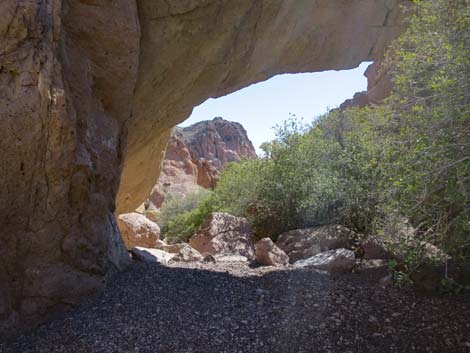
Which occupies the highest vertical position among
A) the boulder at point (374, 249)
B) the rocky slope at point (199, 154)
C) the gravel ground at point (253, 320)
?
the rocky slope at point (199, 154)

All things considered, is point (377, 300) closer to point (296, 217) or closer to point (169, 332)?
point (169, 332)

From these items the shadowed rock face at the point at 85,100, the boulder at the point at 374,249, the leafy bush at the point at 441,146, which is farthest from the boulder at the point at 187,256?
the leafy bush at the point at 441,146

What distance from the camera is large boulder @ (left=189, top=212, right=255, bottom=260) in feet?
25.5

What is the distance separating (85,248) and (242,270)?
2314 mm

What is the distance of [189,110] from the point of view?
774cm

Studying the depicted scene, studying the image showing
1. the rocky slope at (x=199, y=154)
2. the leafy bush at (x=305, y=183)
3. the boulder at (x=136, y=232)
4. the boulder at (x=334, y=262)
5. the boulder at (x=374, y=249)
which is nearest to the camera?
the boulder at (x=334, y=262)

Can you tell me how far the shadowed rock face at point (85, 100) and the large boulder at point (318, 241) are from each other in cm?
302

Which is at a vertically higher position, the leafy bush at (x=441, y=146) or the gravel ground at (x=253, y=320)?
the leafy bush at (x=441, y=146)

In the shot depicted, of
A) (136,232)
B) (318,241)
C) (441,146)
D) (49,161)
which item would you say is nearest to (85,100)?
(49,161)

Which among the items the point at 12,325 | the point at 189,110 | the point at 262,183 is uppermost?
the point at 189,110

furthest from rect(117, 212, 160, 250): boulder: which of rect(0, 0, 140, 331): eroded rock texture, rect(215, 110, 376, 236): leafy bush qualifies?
rect(0, 0, 140, 331): eroded rock texture

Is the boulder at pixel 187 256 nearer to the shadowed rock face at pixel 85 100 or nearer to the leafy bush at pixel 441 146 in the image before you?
the shadowed rock face at pixel 85 100

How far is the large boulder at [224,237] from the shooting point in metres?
7.77

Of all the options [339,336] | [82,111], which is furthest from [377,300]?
[82,111]
